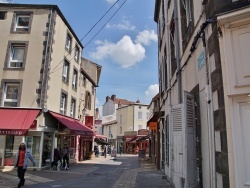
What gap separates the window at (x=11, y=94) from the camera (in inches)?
689

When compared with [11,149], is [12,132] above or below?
above

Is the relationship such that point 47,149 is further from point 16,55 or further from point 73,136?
point 16,55

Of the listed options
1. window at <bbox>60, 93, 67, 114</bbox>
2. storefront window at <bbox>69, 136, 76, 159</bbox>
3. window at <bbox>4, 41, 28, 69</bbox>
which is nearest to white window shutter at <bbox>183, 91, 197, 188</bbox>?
window at <bbox>4, 41, 28, 69</bbox>

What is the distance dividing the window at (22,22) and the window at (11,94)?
4.06 meters

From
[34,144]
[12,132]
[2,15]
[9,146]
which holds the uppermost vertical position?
[2,15]

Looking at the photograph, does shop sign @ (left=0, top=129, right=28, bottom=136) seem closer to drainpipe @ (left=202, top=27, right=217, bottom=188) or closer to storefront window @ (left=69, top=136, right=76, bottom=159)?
storefront window @ (left=69, top=136, right=76, bottom=159)

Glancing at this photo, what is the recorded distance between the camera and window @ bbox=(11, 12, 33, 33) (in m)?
18.8

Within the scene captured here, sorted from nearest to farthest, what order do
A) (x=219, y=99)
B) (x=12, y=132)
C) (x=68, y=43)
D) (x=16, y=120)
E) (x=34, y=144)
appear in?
(x=219, y=99)
(x=12, y=132)
(x=16, y=120)
(x=34, y=144)
(x=68, y=43)

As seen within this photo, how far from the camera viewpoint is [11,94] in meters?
17.8

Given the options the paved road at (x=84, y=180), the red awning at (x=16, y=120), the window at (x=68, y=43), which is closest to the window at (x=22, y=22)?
the window at (x=68, y=43)

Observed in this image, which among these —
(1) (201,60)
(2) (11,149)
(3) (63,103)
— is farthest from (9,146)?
(1) (201,60)

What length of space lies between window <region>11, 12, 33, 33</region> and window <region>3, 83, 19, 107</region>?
4056 mm

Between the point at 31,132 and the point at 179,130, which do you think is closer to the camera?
the point at 179,130

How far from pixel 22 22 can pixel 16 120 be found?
764cm
